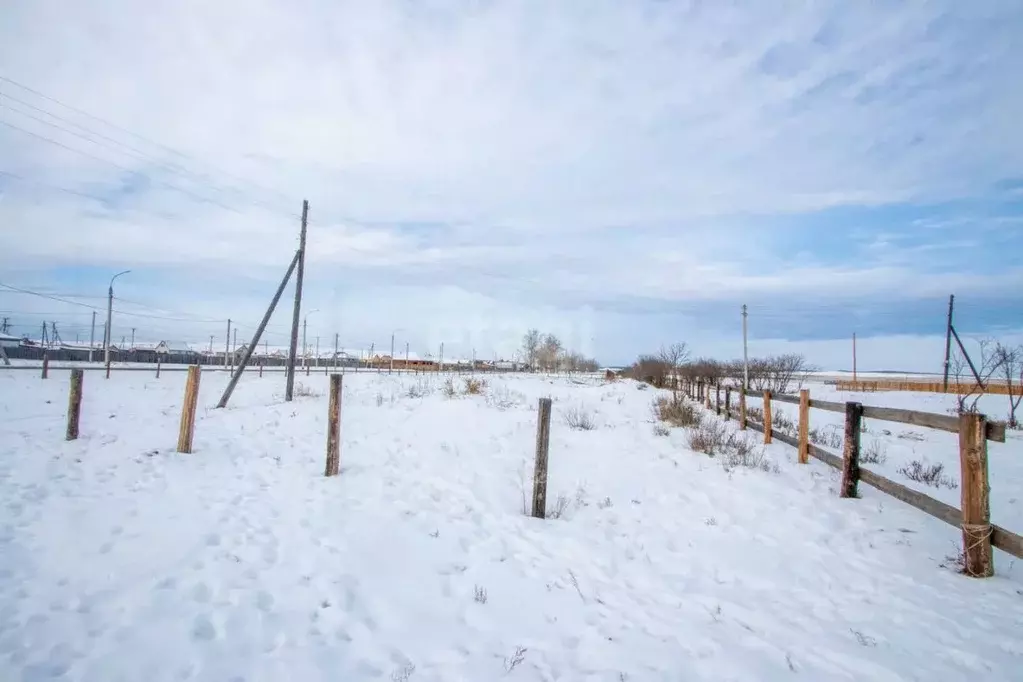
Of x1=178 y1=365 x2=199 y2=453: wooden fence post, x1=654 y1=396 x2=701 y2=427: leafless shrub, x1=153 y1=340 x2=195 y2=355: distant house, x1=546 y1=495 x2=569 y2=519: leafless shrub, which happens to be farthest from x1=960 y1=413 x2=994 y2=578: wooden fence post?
x1=153 y1=340 x2=195 y2=355: distant house

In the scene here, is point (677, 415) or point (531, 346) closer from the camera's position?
point (677, 415)

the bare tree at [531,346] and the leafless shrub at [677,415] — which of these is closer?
the leafless shrub at [677,415]

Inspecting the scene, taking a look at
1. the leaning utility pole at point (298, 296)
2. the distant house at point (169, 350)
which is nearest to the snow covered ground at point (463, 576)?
the leaning utility pole at point (298, 296)

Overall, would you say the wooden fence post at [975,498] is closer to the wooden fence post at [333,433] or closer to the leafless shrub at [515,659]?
the leafless shrub at [515,659]

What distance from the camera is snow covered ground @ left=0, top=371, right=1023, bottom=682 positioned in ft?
10.9

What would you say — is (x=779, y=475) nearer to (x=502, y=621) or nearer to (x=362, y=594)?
(x=502, y=621)

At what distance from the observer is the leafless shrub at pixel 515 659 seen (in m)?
3.29

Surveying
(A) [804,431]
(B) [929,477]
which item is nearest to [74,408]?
(A) [804,431]

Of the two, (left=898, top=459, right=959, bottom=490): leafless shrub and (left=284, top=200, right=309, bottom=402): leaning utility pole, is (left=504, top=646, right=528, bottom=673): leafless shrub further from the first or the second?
(left=284, top=200, right=309, bottom=402): leaning utility pole

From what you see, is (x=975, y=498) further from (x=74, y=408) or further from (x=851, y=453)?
(x=74, y=408)

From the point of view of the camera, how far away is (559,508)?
6336mm

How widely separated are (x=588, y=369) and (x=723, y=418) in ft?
278

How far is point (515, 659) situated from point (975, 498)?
406cm

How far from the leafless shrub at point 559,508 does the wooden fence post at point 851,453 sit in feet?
12.4
